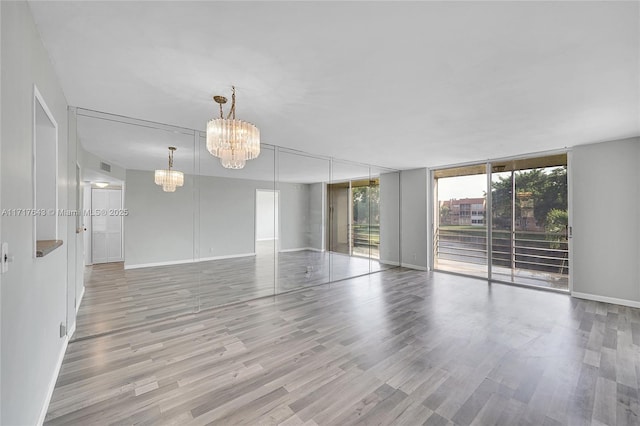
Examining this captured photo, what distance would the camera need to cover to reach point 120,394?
2020 mm

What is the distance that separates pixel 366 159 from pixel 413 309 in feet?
10.2

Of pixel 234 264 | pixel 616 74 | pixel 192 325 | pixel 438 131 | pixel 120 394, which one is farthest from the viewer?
pixel 234 264

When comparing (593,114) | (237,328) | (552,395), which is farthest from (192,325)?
(593,114)

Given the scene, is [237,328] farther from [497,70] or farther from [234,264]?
[497,70]

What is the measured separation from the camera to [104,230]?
5.87m

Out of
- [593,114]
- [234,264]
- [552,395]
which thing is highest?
[593,114]

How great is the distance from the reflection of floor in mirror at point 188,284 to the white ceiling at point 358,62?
2445mm

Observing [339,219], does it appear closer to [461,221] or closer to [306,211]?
[306,211]

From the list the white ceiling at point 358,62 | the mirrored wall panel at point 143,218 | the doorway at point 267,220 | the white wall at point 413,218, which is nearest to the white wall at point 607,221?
the white ceiling at point 358,62

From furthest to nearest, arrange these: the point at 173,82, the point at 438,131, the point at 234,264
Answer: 1. the point at 234,264
2. the point at 438,131
3. the point at 173,82

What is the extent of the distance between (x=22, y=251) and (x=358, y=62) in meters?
2.39

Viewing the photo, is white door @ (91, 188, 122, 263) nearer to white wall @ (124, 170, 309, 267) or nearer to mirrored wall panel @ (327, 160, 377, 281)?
white wall @ (124, 170, 309, 267)

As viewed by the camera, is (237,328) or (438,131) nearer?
(237,328)

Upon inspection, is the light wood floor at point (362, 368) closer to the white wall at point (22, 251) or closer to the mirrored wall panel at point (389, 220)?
the white wall at point (22, 251)
